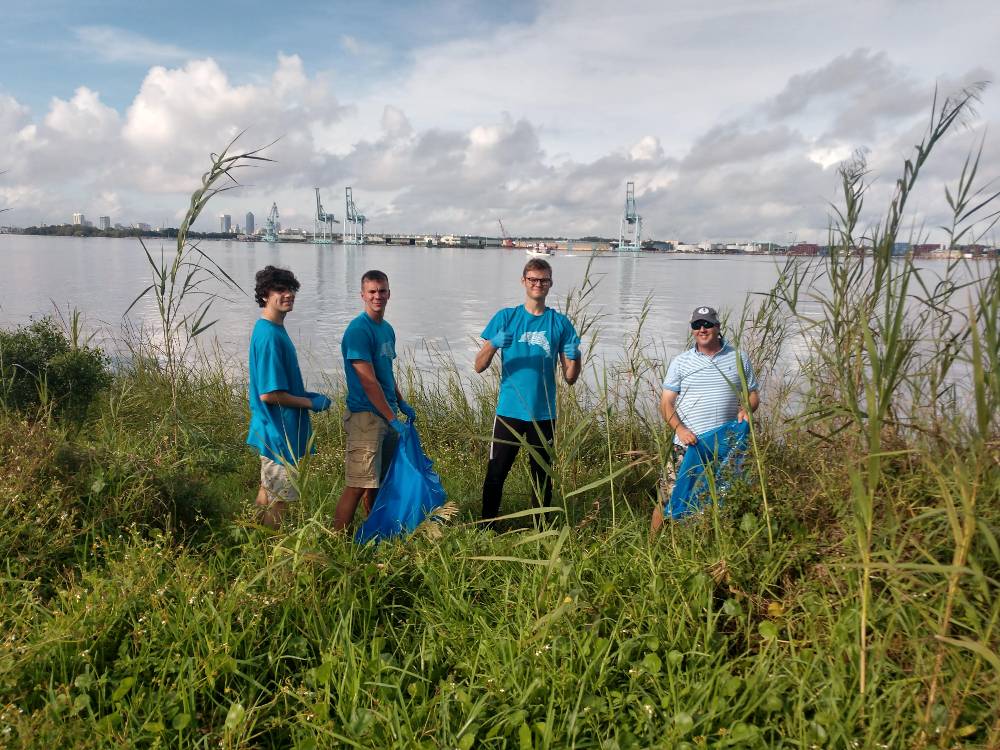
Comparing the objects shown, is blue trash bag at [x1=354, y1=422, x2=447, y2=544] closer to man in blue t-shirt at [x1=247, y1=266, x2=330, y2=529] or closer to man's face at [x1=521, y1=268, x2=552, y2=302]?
man in blue t-shirt at [x1=247, y1=266, x2=330, y2=529]

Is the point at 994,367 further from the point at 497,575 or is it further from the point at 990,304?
the point at 497,575

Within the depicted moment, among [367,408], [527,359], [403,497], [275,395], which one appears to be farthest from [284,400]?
[527,359]

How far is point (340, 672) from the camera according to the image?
2242 millimetres

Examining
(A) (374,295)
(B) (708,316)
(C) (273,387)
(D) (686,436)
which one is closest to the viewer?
(C) (273,387)

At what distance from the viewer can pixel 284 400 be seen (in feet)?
11.8

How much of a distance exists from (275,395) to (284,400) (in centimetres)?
6

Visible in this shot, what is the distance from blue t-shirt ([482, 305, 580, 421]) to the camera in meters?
4.00

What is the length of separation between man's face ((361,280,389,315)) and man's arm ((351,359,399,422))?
354 mm

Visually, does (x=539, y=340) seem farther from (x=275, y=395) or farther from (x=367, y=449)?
(x=275, y=395)

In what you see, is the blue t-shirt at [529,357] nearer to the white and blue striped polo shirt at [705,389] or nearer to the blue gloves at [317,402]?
the white and blue striped polo shirt at [705,389]

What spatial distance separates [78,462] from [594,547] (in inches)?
108

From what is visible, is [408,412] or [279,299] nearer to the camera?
[279,299]

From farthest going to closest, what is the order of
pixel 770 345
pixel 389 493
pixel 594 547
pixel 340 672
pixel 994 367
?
pixel 770 345 < pixel 389 493 < pixel 594 547 < pixel 340 672 < pixel 994 367

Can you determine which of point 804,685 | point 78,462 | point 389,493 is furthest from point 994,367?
point 78,462
